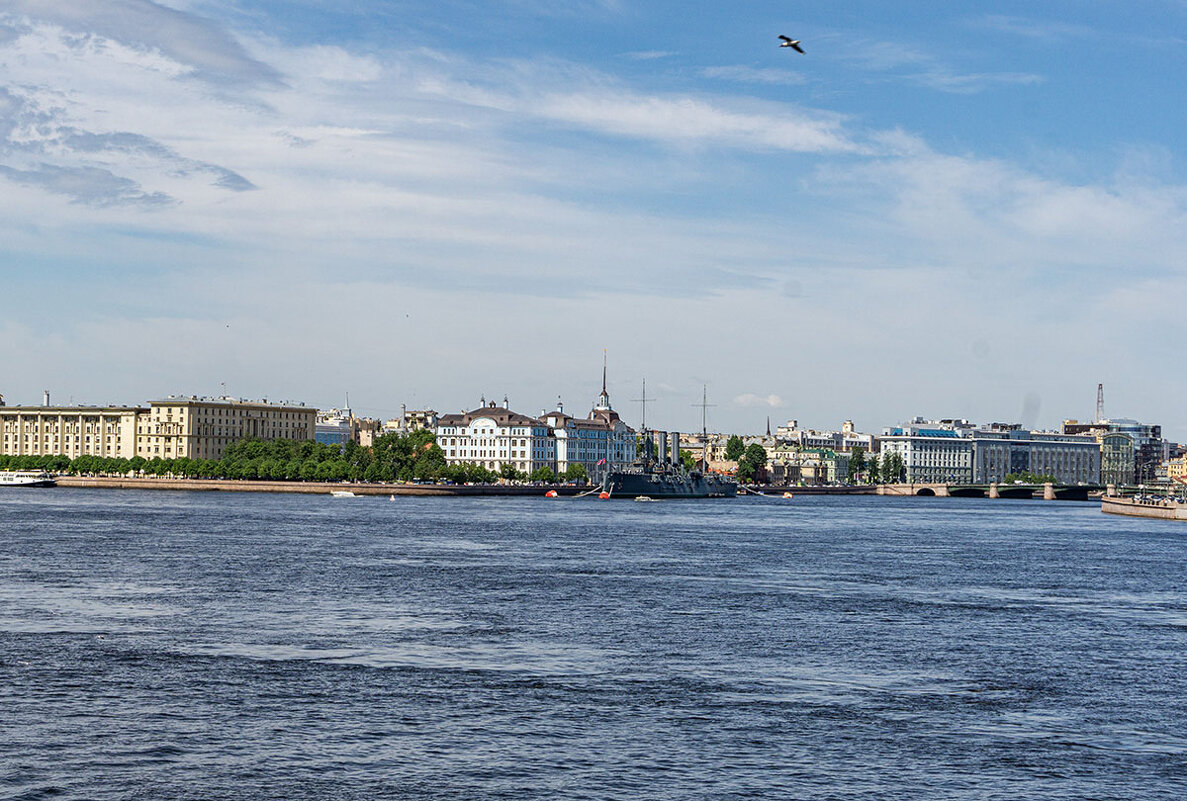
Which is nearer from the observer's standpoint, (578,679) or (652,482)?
(578,679)

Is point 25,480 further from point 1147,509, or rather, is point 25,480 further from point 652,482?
point 1147,509

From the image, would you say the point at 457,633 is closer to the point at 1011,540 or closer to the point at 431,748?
the point at 431,748

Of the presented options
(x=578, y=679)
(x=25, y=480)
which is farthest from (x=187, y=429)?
(x=578, y=679)

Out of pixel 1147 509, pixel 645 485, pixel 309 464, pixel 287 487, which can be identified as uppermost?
pixel 309 464

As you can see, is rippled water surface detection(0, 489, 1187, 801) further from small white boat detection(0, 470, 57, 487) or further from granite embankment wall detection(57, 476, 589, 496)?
small white boat detection(0, 470, 57, 487)

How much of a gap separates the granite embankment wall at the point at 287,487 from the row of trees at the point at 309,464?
275cm

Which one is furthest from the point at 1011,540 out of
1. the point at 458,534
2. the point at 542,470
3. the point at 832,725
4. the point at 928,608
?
the point at 542,470

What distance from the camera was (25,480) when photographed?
166250 mm

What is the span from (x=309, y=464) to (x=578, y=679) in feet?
466

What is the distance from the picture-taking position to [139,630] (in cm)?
3231

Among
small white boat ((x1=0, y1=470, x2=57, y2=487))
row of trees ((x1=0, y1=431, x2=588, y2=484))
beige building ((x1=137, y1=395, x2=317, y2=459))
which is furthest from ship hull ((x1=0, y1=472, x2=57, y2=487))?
beige building ((x1=137, y1=395, x2=317, y2=459))

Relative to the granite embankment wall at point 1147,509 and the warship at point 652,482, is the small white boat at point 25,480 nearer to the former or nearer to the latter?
the warship at point 652,482

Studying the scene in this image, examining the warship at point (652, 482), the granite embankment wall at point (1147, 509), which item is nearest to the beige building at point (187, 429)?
the warship at point (652, 482)

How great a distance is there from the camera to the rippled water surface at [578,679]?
2042 cm
